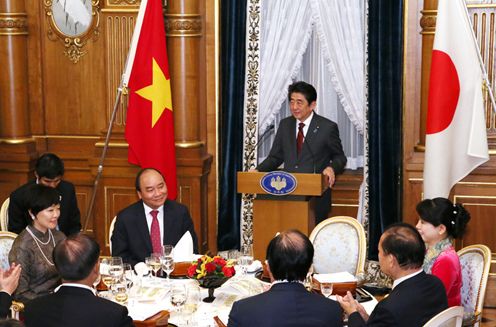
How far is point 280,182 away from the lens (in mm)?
6074

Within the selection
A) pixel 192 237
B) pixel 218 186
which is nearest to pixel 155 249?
pixel 192 237

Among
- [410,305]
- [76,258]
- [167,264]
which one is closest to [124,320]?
[76,258]

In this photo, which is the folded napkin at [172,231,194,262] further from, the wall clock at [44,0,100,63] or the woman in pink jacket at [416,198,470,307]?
the wall clock at [44,0,100,63]

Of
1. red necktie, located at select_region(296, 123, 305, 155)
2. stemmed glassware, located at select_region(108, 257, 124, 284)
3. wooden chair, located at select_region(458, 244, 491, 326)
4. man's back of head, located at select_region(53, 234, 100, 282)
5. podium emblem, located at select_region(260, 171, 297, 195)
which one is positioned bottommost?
wooden chair, located at select_region(458, 244, 491, 326)

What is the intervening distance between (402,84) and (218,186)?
6.35 feet

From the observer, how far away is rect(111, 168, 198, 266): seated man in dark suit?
5.14m

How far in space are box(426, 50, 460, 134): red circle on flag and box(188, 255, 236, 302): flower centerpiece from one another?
8.32ft

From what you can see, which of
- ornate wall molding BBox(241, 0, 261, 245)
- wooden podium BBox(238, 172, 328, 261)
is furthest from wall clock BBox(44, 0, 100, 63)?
wooden podium BBox(238, 172, 328, 261)

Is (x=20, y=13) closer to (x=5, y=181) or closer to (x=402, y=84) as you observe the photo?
(x=5, y=181)

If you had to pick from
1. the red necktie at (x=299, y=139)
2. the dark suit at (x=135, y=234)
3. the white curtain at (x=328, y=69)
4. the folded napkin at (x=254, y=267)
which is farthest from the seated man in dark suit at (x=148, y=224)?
the white curtain at (x=328, y=69)

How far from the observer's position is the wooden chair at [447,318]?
11.3 feet

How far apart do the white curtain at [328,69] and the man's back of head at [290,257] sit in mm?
3837

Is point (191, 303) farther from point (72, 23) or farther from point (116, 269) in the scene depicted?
point (72, 23)

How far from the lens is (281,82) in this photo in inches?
290
